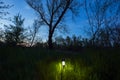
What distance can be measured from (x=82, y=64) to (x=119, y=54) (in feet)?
4.67

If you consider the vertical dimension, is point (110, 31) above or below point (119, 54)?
above

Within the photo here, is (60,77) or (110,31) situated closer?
(60,77)

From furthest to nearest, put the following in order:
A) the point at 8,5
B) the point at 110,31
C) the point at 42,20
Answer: the point at 42,20, the point at 8,5, the point at 110,31

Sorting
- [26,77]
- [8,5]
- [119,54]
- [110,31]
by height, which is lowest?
[26,77]

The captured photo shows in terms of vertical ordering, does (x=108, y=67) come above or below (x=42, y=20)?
below

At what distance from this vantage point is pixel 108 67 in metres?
9.02

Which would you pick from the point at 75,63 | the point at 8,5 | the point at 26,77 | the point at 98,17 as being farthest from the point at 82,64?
the point at 98,17

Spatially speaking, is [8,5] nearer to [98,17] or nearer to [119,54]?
[119,54]

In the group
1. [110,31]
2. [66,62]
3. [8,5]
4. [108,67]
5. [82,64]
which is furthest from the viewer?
[8,5]

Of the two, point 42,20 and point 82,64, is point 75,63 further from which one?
point 42,20

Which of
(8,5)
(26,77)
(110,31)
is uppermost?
(8,5)

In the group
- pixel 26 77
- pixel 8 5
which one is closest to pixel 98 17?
pixel 8 5

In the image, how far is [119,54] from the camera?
9227 millimetres

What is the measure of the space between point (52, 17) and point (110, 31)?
51.8 feet
